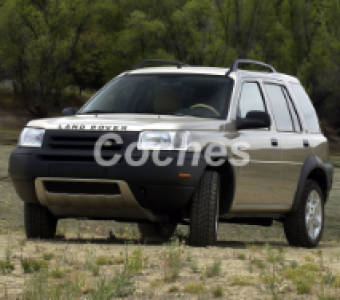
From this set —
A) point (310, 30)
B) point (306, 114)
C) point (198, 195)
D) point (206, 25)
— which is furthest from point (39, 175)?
point (310, 30)

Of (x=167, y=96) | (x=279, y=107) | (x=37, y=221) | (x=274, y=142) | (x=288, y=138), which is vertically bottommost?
(x=37, y=221)

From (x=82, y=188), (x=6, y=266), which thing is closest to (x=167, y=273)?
(x=6, y=266)

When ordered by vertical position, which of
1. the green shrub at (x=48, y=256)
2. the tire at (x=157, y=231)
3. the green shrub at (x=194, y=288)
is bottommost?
the green shrub at (x=194, y=288)

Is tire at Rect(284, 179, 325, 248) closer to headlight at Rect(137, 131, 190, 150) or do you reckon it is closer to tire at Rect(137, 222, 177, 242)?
tire at Rect(137, 222, 177, 242)

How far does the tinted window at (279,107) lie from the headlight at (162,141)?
2.12 m

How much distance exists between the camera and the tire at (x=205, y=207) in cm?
815

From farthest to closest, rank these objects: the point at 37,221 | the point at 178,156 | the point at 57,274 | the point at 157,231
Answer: the point at 157,231, the point at 37,221, the point at 178,156, the point at 57,274

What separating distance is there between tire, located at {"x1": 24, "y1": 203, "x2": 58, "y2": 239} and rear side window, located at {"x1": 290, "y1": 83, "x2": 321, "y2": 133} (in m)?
3.42

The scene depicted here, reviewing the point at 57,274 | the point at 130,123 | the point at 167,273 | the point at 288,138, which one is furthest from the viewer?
the point at 288,138

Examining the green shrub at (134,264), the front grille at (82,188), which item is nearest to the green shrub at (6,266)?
the green shrub at (134,264)

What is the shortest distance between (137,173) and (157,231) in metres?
3.64

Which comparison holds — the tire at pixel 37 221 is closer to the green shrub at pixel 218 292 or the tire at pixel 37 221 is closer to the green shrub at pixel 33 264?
the green shrub at pixel 33 264

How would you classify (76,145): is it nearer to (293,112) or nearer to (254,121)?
(254,121)

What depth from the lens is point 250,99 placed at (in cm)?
948
